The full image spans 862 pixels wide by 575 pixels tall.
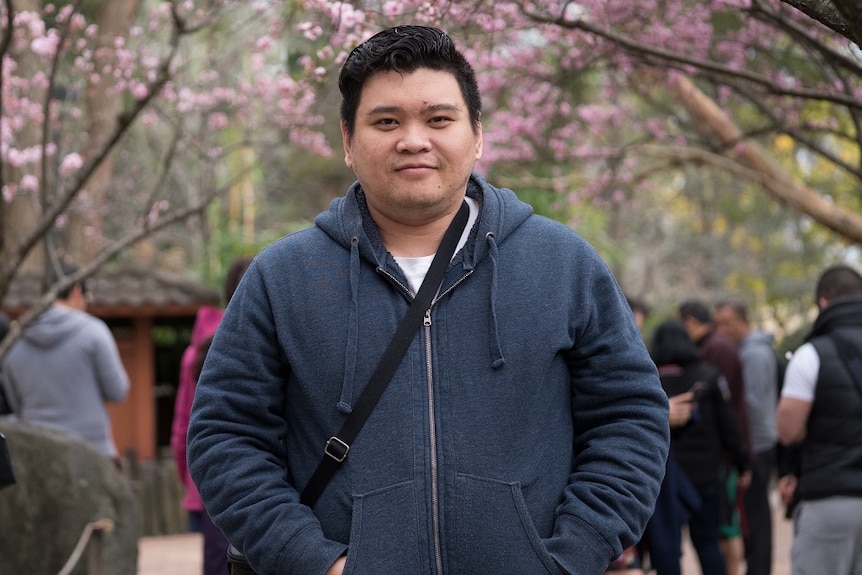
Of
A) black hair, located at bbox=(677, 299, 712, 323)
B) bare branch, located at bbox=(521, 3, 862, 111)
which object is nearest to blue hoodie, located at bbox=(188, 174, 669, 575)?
bare branch, located at bbox=(521, 3, 862, 111)

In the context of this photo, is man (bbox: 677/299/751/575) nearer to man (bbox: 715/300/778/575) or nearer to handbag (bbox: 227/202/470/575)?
man (bbox: 715/300/778/575)

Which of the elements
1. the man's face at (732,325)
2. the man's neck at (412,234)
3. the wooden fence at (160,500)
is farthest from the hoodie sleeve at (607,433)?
the wooden fence at (160,500)

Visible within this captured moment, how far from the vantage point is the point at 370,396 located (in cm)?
253

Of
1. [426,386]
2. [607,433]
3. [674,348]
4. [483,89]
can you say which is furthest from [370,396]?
[483,89]

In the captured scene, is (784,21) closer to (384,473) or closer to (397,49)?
(397,49)

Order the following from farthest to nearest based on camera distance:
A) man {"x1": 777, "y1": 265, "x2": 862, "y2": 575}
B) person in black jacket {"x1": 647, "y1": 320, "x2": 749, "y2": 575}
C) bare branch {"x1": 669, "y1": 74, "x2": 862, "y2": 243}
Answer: bare branch {"x1": 669, "y1": 74, "x2": 862, "y2": 243} < person in black jacket {"x1": 647, "y1": 320, "x2": 749, "y2": 575} < man {"x1": 777, "y1": 265, "x2": 862, "y2": 575}

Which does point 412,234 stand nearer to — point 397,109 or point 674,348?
point 397,109

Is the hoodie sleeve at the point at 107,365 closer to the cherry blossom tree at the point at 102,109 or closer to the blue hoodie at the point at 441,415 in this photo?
the cherry blossom tree at the point at 102,109

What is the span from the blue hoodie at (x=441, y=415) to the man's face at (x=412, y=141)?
0.11m

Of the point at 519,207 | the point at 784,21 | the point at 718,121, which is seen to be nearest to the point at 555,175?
the point at 718,121

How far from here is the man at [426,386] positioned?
2.52 meters

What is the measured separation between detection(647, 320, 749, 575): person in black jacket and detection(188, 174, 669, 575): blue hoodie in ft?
14.8

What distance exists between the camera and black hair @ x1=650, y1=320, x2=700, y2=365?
716 centimetres

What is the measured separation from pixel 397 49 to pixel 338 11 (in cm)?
235
